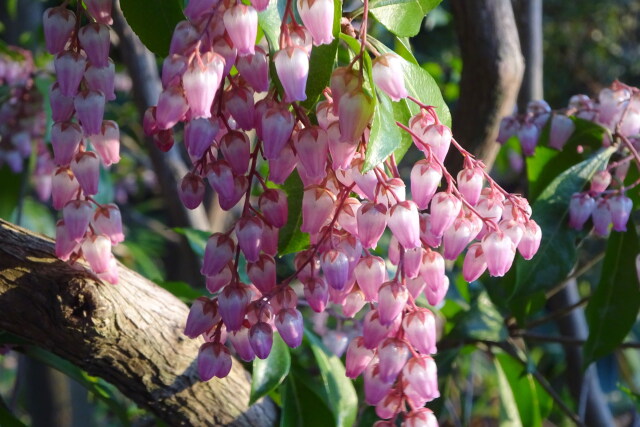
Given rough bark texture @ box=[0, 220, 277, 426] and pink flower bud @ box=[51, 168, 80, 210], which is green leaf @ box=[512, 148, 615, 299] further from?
pink flower bud @ box=[51, 168, 80, 210]

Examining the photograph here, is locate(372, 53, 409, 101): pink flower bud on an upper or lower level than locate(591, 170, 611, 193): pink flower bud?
upper

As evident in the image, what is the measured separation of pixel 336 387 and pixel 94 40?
64 centimetres

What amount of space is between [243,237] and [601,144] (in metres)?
0.65

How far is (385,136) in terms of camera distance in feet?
1.85

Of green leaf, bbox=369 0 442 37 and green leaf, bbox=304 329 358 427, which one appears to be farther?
green leaf, bbox=304 329 358 427

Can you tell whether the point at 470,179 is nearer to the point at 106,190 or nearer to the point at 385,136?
the point at 385,136

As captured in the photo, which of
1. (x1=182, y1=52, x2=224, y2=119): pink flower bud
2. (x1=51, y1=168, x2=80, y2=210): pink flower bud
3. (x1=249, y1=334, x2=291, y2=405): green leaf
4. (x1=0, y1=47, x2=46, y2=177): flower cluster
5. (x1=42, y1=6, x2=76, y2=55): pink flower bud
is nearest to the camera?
(x1=182, y1=52, x2=224, y2=119): pink flower bud

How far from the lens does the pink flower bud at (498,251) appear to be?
0.63 m

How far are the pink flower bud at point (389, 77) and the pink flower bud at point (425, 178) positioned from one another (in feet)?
0.19

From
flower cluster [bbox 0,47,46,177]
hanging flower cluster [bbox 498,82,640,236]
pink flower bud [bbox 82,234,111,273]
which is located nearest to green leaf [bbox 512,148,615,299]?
hanging flower cluster [bbox 498,82,640,236]

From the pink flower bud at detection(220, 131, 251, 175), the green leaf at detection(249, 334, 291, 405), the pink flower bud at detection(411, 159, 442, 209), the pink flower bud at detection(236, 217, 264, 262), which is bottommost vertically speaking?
the green leaf at detection(249, 334, 291, 405)

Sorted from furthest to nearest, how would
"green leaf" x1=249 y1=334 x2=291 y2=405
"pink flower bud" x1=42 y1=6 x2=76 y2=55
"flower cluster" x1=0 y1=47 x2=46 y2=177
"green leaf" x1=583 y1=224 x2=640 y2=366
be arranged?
"flower cluster" x1=0 y1=47 x2=46 y2=177 → "green leaf" x1=583 y1=224 x2=640 y2=366 → "green leaf" x1=249 y1=334 x2=291 y2=405 → "pink flower bud" x1=42 y1=6 x2=76 y2=55

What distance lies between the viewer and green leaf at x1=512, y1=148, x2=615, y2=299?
3.16 ft

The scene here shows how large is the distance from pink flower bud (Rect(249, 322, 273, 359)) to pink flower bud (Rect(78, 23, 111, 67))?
0.25m
